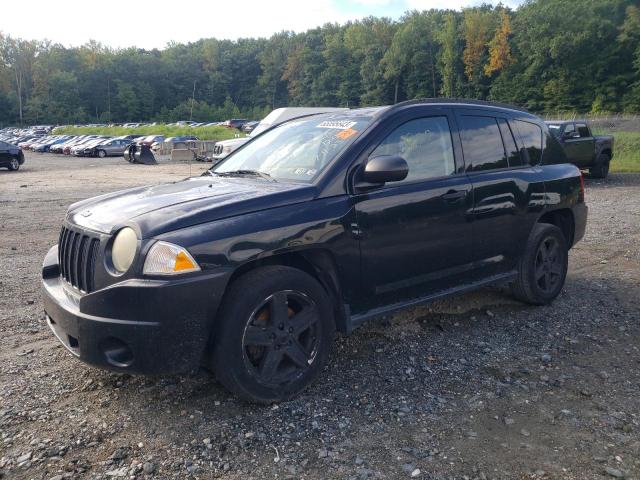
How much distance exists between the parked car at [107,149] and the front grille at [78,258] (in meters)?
39.5

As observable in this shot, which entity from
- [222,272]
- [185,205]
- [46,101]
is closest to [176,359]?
[222,272]

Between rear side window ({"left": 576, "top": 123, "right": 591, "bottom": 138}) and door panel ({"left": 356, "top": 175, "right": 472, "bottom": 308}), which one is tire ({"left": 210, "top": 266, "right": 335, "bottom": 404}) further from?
rear side window ({"left": 576, "top": 123, "right": 591, "bottom": 138})

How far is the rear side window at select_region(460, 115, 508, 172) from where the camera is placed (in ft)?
14.9

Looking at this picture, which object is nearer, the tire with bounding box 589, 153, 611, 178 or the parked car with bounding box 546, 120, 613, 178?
the parked car with bounding box 546, 120, 613, 178

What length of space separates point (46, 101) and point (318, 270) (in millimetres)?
125251

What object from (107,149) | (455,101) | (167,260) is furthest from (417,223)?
(107,149)

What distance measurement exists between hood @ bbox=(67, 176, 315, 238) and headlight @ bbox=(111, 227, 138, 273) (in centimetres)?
7

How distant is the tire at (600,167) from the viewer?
1806 cm

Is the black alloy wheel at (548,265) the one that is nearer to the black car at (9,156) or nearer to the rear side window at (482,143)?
the rear side window at (482,143)

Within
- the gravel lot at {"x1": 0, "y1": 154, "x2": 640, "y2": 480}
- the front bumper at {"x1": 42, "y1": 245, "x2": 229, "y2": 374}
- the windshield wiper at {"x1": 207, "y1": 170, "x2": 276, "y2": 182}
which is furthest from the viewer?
the windshield wiper at {"x1": 207, "y1": 170, "x2": 276, "y2": 182}

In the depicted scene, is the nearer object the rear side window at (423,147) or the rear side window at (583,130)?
the rear side window at (423,147)

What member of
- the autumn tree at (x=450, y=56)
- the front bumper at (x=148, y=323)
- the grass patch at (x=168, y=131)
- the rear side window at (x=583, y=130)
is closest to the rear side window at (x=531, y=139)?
the front bumper at (x=148, y=323)

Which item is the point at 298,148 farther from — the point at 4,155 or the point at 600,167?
the point at 4,155

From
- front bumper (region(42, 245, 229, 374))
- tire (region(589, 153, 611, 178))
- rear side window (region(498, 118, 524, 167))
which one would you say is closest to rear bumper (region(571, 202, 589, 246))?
rear side window (region(498, 118, 524, 167))
